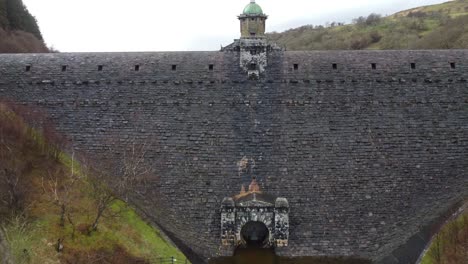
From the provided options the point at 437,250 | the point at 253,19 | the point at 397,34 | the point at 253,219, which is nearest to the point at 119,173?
the point at 253,219

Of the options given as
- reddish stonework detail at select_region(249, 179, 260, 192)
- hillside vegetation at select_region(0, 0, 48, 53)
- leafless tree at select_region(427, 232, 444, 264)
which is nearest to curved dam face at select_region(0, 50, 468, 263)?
reddish stonework detail at select_region(249, 179, 260, 192)

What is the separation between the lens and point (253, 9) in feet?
146

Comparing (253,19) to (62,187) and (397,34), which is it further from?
(397,34)

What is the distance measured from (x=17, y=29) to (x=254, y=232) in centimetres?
3403

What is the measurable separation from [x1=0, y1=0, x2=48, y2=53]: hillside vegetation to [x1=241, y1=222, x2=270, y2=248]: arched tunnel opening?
27173mm

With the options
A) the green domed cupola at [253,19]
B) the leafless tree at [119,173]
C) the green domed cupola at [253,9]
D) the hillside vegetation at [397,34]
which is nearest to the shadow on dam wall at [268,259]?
the leafless tree at [119,173]

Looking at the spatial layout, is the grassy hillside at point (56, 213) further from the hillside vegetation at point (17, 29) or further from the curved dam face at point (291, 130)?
the hillside vegetation at point (17, 29)

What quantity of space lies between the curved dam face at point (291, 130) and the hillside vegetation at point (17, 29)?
1119 centimetres

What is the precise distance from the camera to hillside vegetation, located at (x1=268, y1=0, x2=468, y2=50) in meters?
56.1

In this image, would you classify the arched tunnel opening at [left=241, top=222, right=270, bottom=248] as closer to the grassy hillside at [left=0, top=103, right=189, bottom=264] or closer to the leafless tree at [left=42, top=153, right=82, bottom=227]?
the grassy hillside at [left=0, top=103, right=189, bottom=264]

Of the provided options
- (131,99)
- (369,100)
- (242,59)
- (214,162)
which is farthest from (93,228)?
(369,100)

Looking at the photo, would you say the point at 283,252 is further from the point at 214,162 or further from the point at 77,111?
the point at 77,111

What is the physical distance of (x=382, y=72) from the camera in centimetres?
2795

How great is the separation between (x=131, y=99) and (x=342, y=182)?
13358mm
